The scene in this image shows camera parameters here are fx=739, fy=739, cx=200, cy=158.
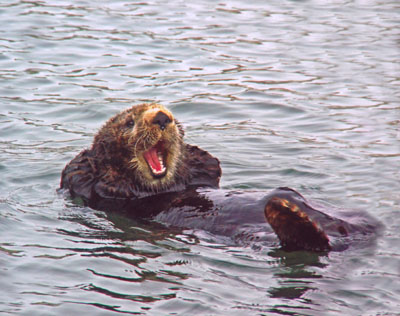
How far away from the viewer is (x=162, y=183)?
568 cm

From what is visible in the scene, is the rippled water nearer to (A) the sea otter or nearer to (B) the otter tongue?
(A) the sea otter

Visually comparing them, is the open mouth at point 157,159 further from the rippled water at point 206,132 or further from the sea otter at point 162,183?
the rippled water at point 206,132

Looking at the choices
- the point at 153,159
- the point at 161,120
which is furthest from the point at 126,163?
the point at 161,120

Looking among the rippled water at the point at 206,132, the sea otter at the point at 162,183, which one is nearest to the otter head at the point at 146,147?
the sea otter at the point at 162,183

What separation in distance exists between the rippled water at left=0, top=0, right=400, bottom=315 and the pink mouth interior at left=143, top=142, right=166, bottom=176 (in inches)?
20.4

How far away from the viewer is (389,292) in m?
4.18

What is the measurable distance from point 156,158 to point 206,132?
255 cm

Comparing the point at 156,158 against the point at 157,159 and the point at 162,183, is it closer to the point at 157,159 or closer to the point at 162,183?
the point at 157,159

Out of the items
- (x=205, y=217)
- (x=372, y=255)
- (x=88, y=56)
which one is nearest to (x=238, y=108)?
(x=88, y=56)

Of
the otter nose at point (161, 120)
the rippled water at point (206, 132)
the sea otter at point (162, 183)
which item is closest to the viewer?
the rippled water at point (206, 132)

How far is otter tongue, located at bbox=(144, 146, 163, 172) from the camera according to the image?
5.64 metres

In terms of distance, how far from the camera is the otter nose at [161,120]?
5.45m

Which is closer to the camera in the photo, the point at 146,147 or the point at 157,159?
the point at 146,147

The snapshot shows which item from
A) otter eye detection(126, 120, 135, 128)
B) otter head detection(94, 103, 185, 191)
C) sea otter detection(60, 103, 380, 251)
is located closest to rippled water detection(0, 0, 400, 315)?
sea otter detection(60, 103, 380, 251)
